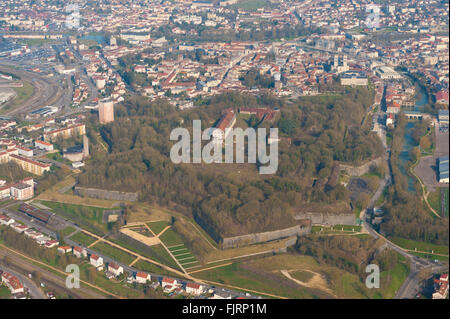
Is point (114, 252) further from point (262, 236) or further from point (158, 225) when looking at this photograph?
point (262, 236)

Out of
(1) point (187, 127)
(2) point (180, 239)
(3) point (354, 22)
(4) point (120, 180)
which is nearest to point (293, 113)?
(1) point (187, 127)

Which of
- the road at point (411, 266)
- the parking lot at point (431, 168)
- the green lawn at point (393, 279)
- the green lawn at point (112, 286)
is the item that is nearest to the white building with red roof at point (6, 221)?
the green lawn at point (112, 286)

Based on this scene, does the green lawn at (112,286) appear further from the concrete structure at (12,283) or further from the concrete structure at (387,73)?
the concrete structure at (387,73)

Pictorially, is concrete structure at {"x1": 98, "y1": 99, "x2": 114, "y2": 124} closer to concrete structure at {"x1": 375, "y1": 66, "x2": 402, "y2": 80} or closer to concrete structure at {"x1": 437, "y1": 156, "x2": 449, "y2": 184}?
concrete structure at {"x1": 437, "y1": 156, "x2": 449, "y2": 184}

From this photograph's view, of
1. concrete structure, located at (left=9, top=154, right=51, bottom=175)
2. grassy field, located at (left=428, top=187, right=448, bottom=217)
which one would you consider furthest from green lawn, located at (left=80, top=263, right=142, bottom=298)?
grassy field, located at (left=428, top=187, right=448, bottom=217)

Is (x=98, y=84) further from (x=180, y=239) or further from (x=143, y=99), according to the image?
(x=180, y=239)
